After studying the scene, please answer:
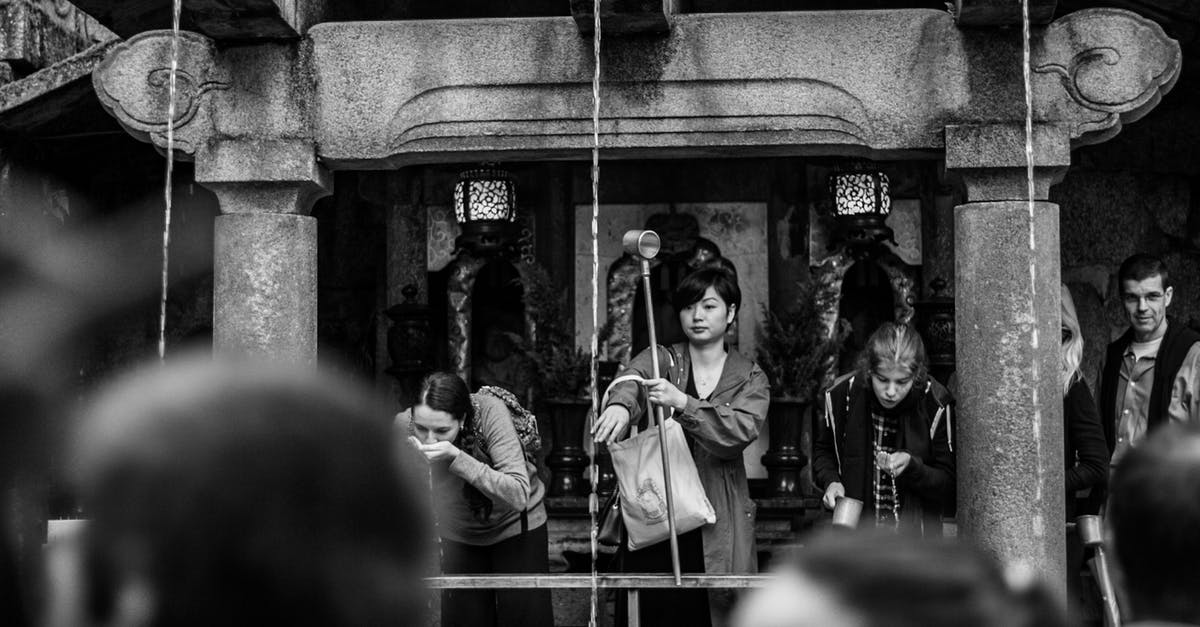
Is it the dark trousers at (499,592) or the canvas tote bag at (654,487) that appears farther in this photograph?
the dark trousers at (499,592)

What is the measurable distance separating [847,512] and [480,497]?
151 centimetres

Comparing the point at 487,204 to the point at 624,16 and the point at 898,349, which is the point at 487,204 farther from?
the point at 898,349

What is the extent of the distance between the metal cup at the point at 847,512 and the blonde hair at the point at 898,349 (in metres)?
0.57

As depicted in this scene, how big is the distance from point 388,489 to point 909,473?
4.66 metres

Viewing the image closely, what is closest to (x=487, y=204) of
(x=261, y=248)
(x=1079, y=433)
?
(x=261, y=248)

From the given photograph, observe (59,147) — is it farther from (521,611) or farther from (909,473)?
(909,473)

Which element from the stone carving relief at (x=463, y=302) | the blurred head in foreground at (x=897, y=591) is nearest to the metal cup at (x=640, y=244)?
the stone carving relief at (x=463, y=302)

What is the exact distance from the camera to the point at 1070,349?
247 inches

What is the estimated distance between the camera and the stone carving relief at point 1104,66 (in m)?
5.82

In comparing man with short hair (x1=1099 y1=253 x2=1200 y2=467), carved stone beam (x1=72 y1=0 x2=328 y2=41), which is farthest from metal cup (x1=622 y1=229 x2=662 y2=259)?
man with short hair (x1=1099 y1=253 x2=1200 y2=467)

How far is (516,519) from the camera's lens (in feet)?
20.5

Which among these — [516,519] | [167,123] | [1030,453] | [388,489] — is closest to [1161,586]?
[388,489]

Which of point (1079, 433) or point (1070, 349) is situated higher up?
point (1070, 349)

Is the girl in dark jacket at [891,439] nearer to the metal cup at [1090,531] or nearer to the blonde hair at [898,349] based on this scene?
the blonde hair at [898,349]
